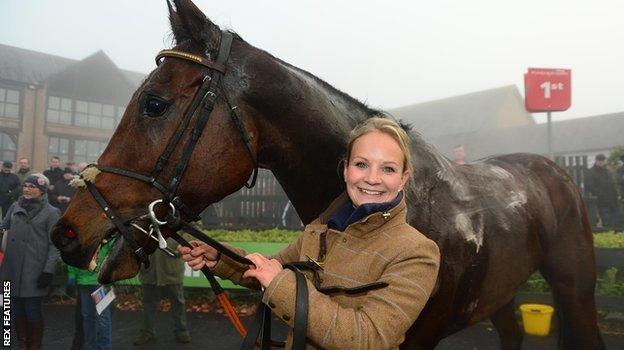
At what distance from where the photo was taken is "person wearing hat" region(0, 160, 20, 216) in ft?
31.6

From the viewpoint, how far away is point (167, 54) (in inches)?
80.8

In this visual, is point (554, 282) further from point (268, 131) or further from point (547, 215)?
point (268, 131)

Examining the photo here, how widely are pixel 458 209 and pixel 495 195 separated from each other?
2.13 ft

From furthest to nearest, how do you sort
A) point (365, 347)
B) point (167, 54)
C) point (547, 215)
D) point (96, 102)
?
point (96, 102) → point (547, 215) → point (167, 54) → point (365, 347)

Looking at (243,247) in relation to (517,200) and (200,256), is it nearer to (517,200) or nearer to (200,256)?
(517,200)

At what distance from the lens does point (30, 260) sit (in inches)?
214

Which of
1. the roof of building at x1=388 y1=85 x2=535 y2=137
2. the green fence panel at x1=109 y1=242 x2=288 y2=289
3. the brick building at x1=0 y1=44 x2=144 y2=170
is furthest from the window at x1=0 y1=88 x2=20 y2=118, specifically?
the roof of building at x1=388 y1=85 x2=535 y2=137

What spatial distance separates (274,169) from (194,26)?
79cm

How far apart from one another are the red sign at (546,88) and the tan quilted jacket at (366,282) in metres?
11.7

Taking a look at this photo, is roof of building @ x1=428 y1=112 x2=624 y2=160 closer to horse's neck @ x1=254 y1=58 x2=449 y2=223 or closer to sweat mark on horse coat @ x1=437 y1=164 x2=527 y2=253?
sweat mark on horse coat @ x1=437 y1=164 x2=527 y2=253

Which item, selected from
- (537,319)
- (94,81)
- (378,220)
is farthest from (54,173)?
(94,81)

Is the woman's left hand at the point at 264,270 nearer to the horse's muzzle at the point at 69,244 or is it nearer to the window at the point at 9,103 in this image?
the horse's muzzle at the point at 69,244

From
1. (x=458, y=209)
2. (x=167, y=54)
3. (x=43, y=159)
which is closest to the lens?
(x=167, y=54)

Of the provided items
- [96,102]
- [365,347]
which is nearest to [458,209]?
[365,347]
